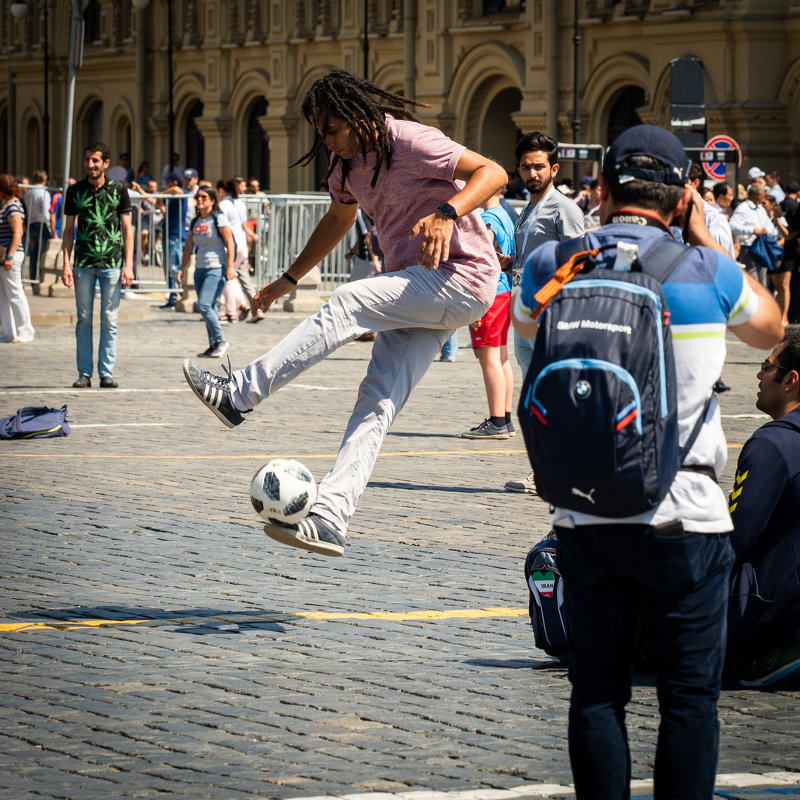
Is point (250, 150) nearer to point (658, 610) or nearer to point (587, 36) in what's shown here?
point (587, 36)

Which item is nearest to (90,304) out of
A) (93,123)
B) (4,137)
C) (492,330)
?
(492,330)

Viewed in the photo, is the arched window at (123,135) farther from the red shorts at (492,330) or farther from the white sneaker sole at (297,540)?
the white sneaker sole at (297,540)

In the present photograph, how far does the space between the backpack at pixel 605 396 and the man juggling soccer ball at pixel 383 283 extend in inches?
89.8

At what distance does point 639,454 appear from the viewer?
358cm

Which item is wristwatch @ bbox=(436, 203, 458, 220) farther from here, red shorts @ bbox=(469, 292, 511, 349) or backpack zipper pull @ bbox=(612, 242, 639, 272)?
red shorts @ bbox=(469, 292, 511, 349)

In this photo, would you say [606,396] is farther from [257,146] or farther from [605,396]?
[257,146]

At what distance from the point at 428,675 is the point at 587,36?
112 ft

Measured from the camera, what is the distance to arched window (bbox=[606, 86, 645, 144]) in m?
37.6

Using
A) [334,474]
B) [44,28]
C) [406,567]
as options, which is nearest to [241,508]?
[406,567]

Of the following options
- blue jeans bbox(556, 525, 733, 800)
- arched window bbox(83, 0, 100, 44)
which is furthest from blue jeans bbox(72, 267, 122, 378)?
arched window bbox(83, 0, 100, 44)

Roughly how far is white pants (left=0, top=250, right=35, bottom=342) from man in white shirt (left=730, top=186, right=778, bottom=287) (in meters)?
8.92

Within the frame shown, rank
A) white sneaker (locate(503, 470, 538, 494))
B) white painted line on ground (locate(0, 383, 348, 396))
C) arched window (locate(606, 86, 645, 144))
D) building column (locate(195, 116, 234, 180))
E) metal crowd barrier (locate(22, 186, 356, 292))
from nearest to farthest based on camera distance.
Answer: white sneaker (locate(503, 470, 538, 494)), white painted line on ground (locate(0, 383, 348, 396)), metal crowd barrier (locate(22, 186, 356, 292)), arched window (locate(606, 86, 645, 144)), building column (locate(195, 116, 234, 180))

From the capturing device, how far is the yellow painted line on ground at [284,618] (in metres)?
6.06

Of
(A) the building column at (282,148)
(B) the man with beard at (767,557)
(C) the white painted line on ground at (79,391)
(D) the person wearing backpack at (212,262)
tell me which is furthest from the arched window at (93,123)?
(B) the man with beard at (767,557)
